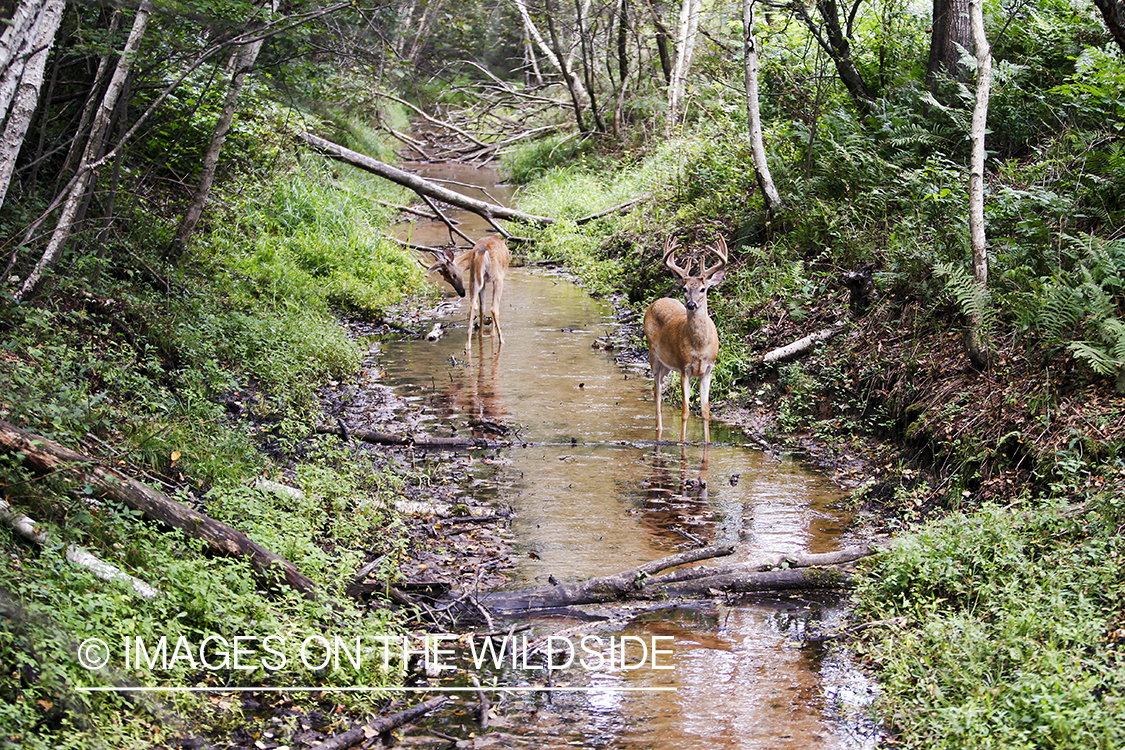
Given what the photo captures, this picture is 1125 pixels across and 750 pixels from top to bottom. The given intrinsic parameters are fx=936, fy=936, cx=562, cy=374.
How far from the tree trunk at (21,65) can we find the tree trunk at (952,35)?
9190 mm

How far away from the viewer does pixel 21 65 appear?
551cm

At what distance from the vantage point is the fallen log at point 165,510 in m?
5.02

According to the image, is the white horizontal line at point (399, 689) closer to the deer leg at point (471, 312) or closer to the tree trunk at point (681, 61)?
the deer leg at point (471, 312)

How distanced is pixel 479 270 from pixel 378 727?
30.7 ft

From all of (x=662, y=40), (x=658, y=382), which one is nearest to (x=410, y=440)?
(x=658, y=382)

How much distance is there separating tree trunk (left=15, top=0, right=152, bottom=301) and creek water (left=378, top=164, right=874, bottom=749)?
12.2 ft

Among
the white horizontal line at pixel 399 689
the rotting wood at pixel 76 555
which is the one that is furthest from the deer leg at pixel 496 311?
the rotting wood at pixel 76 555

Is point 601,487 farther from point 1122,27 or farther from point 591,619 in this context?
point 1122,27

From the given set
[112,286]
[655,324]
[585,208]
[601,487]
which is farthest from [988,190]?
[585,208]

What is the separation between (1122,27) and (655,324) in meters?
5.12

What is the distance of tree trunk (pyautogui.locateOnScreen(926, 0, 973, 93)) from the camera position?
1098 cm

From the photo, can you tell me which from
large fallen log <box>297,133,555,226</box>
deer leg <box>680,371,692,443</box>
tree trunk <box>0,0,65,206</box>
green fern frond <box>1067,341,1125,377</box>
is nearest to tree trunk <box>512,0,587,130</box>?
large fallen log <box>297,133,555,226</box>

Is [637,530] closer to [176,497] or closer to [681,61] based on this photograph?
[176,497]

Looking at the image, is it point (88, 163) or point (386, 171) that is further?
point (386, 171)
